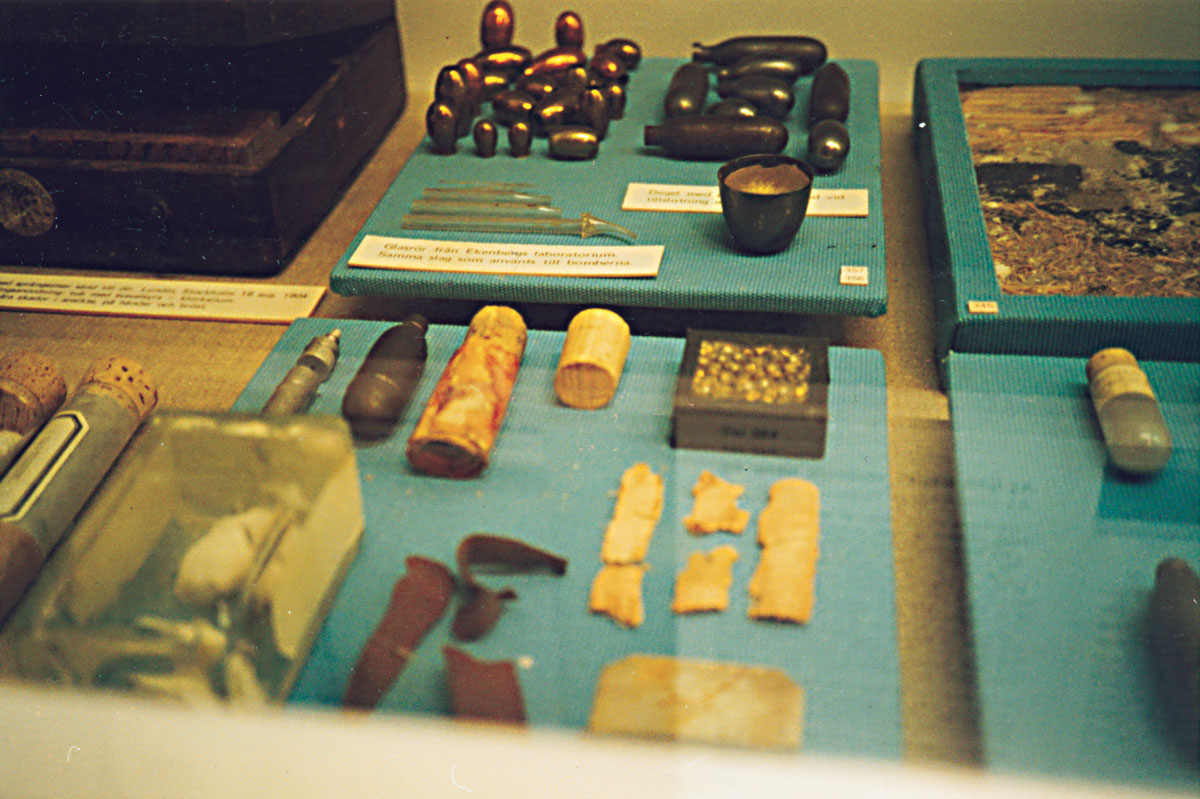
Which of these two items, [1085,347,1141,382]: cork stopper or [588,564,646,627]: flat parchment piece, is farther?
[1085,347,1141,382]: cork stopper

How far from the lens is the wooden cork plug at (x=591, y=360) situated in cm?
92

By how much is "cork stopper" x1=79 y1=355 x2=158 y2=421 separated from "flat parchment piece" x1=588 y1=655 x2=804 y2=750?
0.53 meters

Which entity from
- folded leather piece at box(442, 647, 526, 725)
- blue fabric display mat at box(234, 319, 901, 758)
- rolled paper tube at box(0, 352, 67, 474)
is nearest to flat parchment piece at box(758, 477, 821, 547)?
blue fabric display mat at box(234, 319, 901, 758)

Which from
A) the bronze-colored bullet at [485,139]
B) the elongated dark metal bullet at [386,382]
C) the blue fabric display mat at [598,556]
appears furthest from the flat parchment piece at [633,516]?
the bronze-colored bullet at [485,139]

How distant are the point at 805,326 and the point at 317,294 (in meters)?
0.65

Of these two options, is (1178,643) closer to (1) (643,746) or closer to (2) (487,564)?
(1) (643,746)

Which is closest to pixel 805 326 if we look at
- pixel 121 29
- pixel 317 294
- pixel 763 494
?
pixel 763 494

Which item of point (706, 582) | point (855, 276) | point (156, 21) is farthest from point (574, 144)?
point (706, 582)

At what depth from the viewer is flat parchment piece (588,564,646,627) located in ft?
2.34

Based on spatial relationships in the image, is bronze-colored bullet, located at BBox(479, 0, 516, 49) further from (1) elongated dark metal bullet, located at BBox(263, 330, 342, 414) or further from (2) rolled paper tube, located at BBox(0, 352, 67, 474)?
(2) rolled paper tube, located at BBox(0, 352, 67, 474)

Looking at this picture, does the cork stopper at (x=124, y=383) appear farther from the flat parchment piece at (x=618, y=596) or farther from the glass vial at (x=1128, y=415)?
the glass vial at (x=1128, y=415)

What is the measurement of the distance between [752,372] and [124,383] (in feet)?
2.01

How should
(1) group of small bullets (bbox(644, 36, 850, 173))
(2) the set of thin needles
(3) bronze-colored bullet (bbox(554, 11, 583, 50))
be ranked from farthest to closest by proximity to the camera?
(1) group of small bullets (bbox(644, 36, 850, 173)) → (2) the set of thin needles → (3) bronze-colored bullet (bbox(554, 11, 583, 50))

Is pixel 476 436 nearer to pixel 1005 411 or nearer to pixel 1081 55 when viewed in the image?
pixel 1005 411
